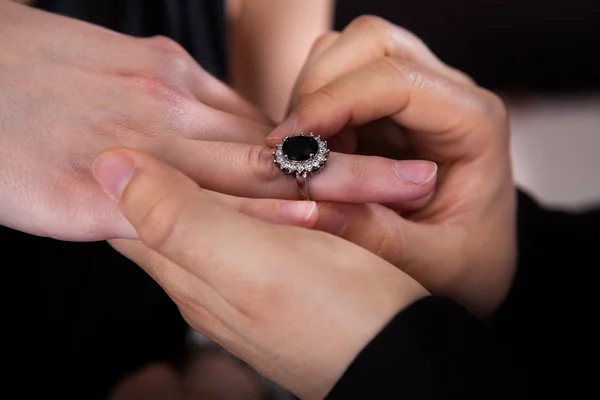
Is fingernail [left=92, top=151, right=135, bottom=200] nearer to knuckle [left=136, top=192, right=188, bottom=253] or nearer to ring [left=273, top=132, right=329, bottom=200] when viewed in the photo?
knuckle [left=136, top=192, right=188, bottom=253]

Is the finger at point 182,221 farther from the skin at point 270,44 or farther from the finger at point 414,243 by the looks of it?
the skin at point 270,44

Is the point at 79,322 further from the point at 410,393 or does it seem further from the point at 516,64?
the point at 516,64

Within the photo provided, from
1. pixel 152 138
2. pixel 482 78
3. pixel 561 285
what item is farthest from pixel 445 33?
pixel 152 138

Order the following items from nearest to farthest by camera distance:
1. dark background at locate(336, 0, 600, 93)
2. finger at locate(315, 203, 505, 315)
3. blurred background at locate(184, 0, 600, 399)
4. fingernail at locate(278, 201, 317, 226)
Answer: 1. fingernail at locate(278, 201, 317, 226)
2. finger at locate(315, 203, 505, 315)
3. blurred background at locate(184, 0, 600, 399)
4. dark background at locate(336, 0, 600, 93)

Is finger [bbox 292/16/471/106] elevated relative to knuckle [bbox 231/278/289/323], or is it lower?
elevated

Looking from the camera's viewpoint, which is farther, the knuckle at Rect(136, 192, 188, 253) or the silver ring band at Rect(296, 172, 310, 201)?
the silver ring band at Rect(296, 172, 310, 201)

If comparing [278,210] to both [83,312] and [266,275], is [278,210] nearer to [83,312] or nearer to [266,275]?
[266,275]

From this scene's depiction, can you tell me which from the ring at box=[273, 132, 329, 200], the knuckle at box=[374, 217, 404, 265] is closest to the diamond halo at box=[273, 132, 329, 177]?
the ring at box=[273, 132, 329, 200]
